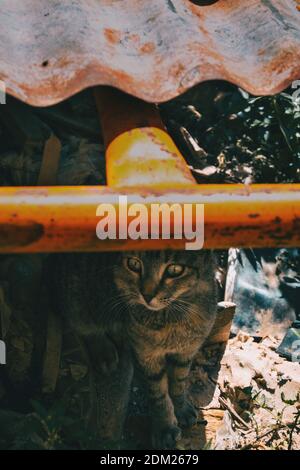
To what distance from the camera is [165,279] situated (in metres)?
3.04

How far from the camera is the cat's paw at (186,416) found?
3.53 m

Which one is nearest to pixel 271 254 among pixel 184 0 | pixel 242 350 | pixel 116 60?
pixel 242 350

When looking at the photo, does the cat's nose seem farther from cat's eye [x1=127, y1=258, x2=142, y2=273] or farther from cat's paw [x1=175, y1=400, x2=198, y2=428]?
cat's paw [x1=175, y1=400, x2=198, y2=428]

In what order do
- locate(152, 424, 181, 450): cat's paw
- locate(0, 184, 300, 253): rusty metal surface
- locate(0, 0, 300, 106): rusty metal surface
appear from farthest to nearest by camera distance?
locate(152, 424, 181, 450): cat's paw → locate(0, 0, 300, 106): rusty metal surface → locate(0, 184, 300, 253): rusty metal surface

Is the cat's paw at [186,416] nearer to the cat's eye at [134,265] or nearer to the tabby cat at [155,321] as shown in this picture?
the tabby cat at [155,321]

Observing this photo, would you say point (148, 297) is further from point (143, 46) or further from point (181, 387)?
point (143, 46)

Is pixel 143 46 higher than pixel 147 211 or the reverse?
higher

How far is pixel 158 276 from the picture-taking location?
3.00 metres

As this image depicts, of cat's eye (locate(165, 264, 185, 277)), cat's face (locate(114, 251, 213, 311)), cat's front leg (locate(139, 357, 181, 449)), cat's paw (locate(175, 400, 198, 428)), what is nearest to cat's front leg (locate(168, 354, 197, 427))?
cat's paw (locate(175, 400, 198, 428))

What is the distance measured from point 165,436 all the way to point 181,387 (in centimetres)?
27

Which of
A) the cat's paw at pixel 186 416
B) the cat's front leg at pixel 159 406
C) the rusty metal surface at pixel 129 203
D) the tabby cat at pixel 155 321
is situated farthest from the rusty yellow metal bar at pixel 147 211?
the cat's paw at pixel 186 416

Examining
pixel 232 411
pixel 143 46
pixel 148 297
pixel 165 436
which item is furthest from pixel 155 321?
pixel 143 46

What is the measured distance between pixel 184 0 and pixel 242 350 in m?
2.00

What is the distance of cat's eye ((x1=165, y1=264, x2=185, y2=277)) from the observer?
3037 millimetres
